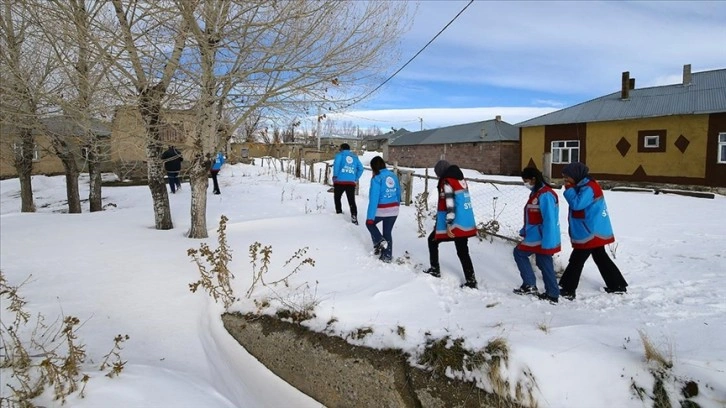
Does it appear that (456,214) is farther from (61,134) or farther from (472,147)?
(472,147)

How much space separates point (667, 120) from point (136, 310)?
21.9 meters

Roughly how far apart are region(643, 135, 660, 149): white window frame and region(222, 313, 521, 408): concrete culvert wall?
20.8m

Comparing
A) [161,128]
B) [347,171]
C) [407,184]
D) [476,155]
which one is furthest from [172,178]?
[476,155]

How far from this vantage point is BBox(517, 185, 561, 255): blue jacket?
4.54 meters

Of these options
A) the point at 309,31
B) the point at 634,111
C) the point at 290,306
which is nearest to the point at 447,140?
the point at 634,111

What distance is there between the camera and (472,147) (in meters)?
30.8

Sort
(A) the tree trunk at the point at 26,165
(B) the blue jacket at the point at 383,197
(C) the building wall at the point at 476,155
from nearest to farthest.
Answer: (B) the blue jacket at the point at 383,197 → (A) the tree trunk at the point at 26,165 → (C) the building wall at the point at 476,155

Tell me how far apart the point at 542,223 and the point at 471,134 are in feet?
92.4

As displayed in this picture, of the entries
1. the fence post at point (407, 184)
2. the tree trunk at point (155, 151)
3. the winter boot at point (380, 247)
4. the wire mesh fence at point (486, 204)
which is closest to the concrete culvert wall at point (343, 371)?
the winter boot at point (380, 247)

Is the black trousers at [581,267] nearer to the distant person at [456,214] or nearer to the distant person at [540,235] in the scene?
the distant person at [540,235]

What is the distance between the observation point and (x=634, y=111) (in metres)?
20.2

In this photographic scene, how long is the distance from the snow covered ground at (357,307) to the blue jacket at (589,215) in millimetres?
664

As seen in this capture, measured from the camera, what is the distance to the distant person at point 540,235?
4.54 meters

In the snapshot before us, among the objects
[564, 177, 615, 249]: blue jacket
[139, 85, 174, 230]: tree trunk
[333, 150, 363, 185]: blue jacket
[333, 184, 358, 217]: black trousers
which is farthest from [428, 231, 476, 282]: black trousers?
[139, 85, 174, 230]: tree trunk
